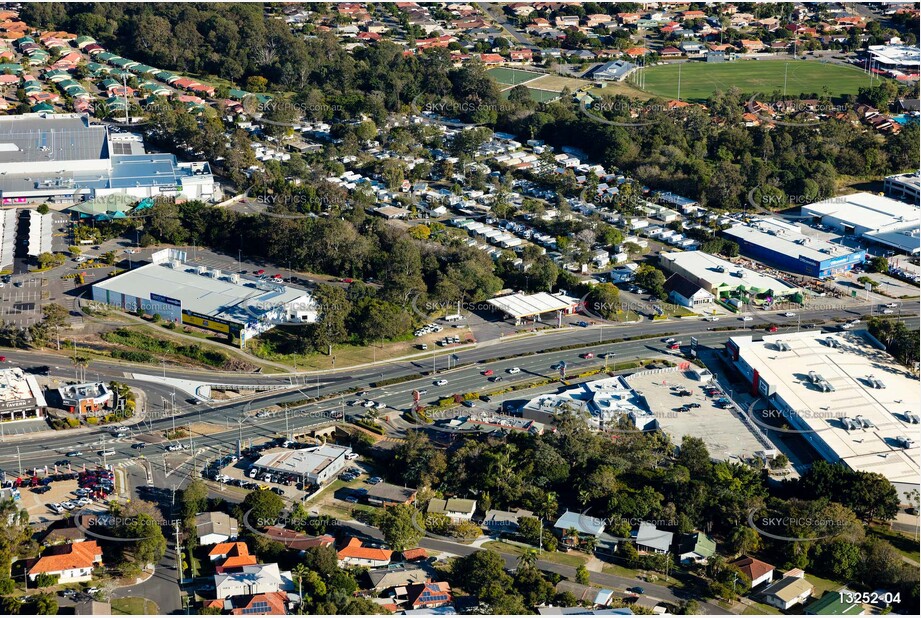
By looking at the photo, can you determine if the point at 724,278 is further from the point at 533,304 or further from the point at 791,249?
the point at 533,304

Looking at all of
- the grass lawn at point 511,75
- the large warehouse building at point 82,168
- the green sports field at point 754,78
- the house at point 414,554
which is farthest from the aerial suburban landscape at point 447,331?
the grass lawn at point 511,75

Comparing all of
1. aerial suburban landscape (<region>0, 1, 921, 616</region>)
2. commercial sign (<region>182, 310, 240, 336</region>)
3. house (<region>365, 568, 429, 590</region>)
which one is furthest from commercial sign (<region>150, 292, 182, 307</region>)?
house (<region>365, 568, 429, 590</region>)

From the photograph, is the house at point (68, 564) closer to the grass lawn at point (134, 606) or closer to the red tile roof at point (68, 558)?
the red tile roof at point (68, 558)

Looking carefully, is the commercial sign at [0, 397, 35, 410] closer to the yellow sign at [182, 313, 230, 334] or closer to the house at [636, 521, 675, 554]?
the yellow sign at [182, 313, 230, 334]

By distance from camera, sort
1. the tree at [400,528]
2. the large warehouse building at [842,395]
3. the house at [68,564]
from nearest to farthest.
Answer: the house at [68,564] → the tree at [400,528] → the large warehouse building at [842,395]

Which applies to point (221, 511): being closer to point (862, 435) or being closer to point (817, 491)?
point (817, 491)
